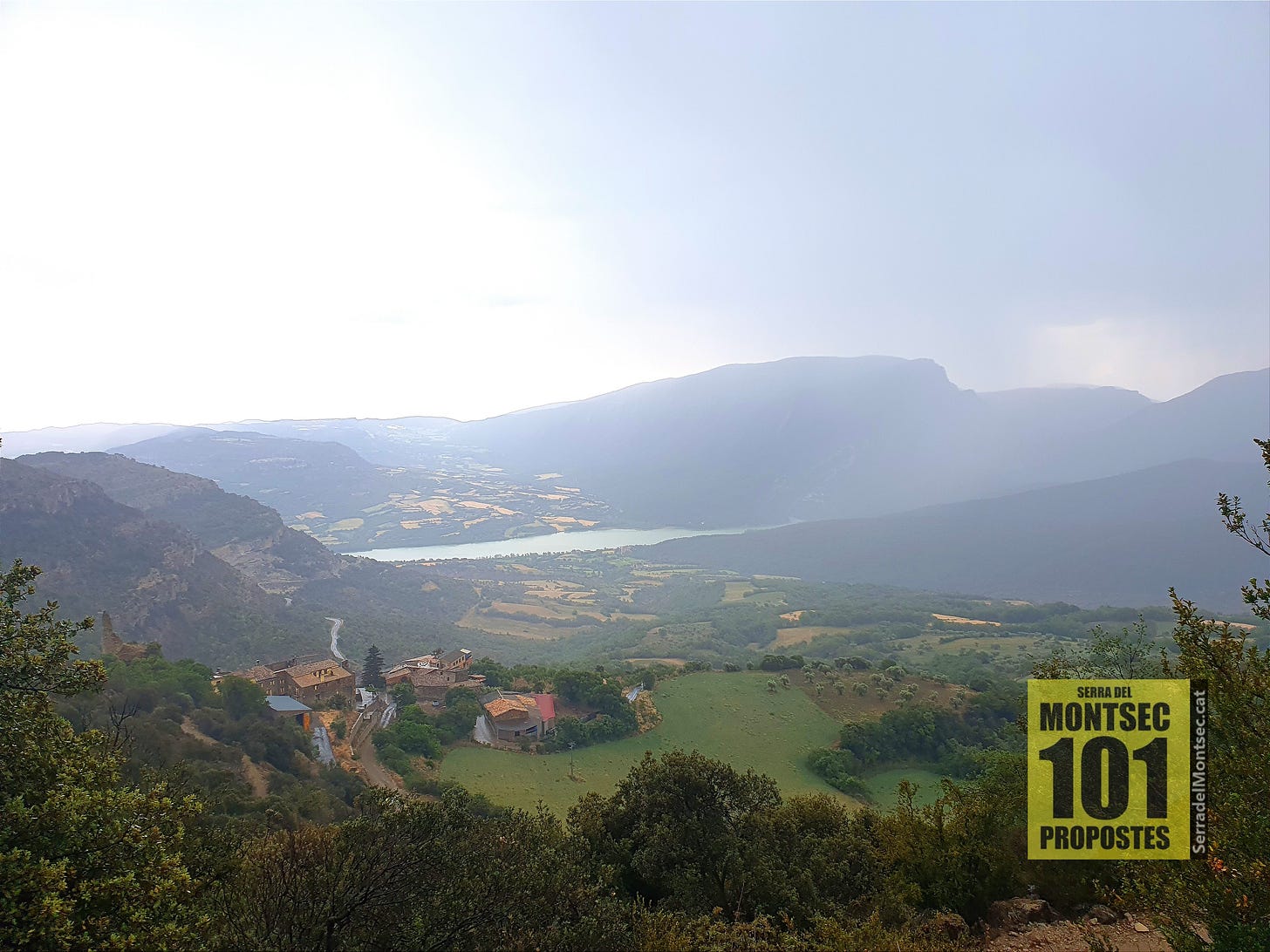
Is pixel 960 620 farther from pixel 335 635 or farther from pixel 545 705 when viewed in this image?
pixel 335 635

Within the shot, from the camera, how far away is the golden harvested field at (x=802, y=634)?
2687 inches

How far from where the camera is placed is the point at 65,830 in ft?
18.4

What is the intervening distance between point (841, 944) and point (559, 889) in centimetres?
381

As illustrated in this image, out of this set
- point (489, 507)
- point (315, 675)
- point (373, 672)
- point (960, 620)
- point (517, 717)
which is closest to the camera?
point (517, 717)

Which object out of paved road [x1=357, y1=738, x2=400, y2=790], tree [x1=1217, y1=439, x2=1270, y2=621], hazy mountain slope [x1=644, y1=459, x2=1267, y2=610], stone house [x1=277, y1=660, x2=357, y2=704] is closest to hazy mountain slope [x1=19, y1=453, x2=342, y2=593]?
stone house [x1=277, y1=660, x2=357, y2=704]

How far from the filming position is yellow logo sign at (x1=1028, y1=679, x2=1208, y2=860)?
8211mm

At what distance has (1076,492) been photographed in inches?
5753

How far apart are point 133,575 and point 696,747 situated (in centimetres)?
4883

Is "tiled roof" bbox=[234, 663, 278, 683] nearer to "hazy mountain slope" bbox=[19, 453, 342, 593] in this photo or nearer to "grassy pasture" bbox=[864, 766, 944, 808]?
"grassy pasture" bbox=[864, 766, 944, 808]

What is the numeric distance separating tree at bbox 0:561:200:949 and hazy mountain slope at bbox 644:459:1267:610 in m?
116

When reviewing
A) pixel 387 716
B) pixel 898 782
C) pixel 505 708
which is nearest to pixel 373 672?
pixel 387 716

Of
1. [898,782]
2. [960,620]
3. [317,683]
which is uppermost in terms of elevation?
[317,683]

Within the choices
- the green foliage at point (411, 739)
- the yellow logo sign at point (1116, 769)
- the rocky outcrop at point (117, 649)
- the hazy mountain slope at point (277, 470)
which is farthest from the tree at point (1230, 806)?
the hazy mountain slope at point (277, 470)

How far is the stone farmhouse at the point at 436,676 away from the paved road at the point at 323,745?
7656mm
